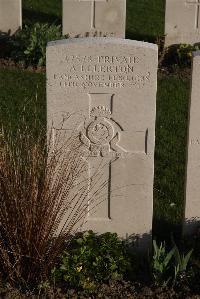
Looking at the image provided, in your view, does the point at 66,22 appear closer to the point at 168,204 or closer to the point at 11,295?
the point at 168,204

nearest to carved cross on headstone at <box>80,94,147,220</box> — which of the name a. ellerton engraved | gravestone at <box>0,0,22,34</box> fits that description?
the name a. ellerton engraved

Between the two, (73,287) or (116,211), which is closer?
(73,287)

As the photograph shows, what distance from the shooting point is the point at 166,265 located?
4891 mm

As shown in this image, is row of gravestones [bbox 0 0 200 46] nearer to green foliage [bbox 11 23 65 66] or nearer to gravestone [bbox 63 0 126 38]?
gravestone [bbox 63 0 126 38]

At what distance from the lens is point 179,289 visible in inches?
190

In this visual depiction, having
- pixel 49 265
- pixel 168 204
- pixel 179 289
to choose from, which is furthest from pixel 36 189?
pixel 168 204

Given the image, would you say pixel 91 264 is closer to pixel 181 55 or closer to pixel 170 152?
pixel 170 152

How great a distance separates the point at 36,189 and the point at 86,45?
109 centimetres

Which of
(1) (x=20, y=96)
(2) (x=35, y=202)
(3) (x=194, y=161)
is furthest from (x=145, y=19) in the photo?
(2) (x=35, y=202)

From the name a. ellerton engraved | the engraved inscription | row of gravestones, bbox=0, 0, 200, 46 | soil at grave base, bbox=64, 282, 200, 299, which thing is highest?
row of gravestones, bbox=0, 0, 200, 46

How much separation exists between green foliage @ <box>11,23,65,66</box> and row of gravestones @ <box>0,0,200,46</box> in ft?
1.50

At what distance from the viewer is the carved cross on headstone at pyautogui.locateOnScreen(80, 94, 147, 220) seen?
16.3ft

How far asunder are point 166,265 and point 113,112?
1188 millimetres

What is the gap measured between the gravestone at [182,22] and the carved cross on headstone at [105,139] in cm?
595
